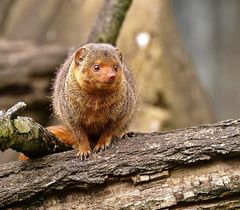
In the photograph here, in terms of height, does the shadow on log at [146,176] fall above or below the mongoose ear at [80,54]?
below

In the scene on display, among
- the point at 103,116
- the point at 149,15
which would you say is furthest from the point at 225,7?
the point at 103,116

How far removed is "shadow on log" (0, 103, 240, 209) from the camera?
3.59 metres

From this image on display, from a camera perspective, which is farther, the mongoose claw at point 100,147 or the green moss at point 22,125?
the mongoose claw at point 100,147

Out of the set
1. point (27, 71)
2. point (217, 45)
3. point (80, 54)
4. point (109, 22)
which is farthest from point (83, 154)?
point (217, 45)

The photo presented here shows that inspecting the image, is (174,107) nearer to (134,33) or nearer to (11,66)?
(134,33)

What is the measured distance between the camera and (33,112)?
7957 mm

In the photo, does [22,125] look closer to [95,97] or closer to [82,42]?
[95,97]

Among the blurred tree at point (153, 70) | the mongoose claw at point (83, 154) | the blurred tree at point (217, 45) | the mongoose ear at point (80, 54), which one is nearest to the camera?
the mongoose claw at point (83, 154)

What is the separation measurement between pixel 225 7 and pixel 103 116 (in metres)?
6.35

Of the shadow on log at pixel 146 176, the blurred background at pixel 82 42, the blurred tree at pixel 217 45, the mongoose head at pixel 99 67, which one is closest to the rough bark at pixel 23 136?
the shadow on log at pixel 146 176

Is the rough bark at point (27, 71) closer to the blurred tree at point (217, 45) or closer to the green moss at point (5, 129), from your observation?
the blurred tree at point (217, 45)

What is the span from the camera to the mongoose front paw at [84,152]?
3814mm

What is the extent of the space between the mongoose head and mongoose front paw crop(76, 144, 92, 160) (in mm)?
378

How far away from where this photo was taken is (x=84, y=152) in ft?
12.7
